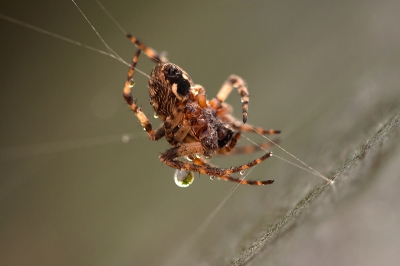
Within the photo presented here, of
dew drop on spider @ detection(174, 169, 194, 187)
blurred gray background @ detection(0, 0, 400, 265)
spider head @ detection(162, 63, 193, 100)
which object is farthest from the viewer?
blurred gray background @ detection(0, 0, 400, 265)

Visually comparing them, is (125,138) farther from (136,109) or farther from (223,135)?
(223,135)

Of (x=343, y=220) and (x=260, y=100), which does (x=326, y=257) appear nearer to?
(x=343, y=220)

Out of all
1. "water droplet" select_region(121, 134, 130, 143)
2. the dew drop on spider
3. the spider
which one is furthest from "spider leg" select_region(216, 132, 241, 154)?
"water droplet" select_region(121, 134, 130, 143)

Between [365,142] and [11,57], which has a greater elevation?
[11,57]

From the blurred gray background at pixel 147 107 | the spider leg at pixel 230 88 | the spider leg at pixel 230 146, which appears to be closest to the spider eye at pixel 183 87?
the spider leg at pixel 230 88

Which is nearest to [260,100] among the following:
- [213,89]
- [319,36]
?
[213,89]

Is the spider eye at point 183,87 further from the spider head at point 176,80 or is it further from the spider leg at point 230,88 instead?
the spider leg at point 230,88

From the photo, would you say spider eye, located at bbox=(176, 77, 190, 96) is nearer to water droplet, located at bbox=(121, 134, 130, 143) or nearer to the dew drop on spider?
the dew drop on spider
